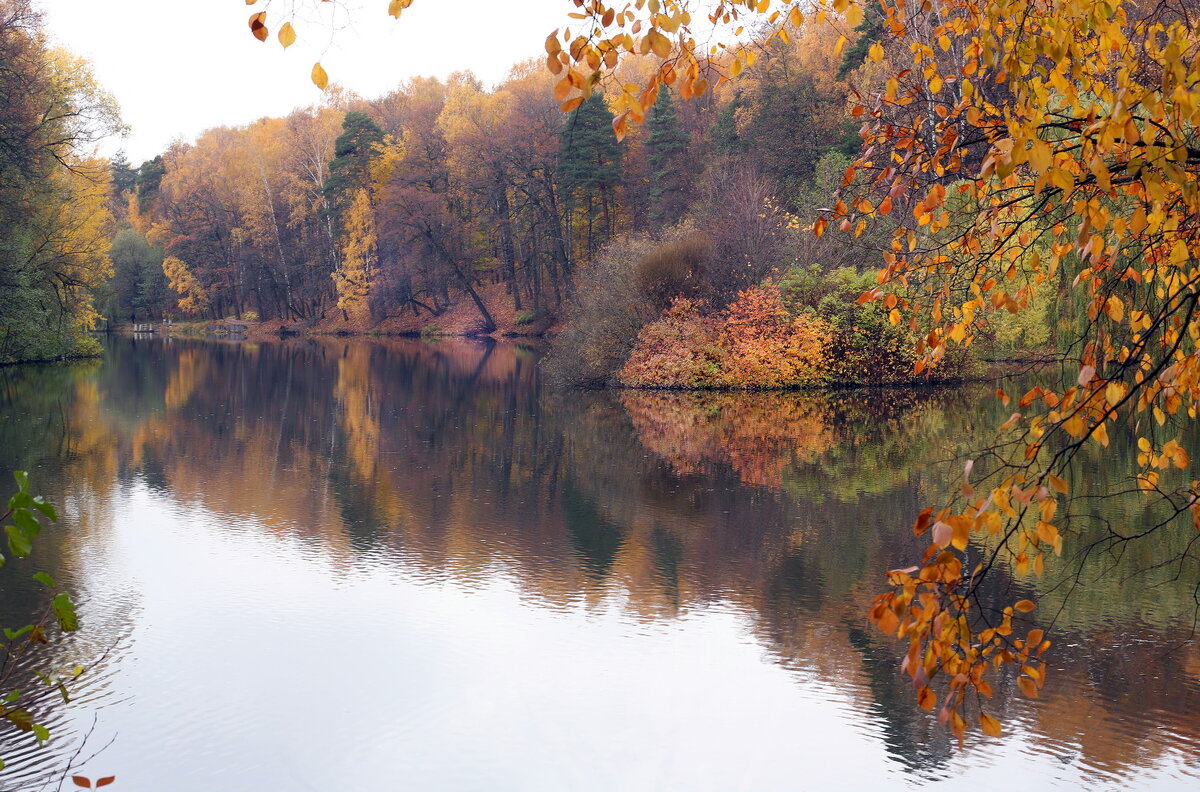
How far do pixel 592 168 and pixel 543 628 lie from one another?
46.7 m

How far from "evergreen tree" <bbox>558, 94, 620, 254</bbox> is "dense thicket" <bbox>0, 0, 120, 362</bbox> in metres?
21.3

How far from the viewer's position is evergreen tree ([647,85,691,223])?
162 feet

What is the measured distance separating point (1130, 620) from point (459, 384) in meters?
23.0

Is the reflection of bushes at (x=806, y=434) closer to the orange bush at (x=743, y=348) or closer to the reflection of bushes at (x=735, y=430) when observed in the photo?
the reflection of bushes at (x=735, y=430)

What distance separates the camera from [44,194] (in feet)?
104

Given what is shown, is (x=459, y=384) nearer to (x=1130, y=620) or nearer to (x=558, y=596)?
(x=558, y=596)

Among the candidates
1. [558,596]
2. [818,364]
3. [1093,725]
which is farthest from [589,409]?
[1093,725]

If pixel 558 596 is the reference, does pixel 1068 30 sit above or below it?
above

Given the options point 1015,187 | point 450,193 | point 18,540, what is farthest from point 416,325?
point 18,540

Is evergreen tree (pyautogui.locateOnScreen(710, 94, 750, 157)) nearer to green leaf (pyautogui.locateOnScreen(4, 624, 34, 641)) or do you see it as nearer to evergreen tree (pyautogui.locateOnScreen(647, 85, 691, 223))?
evergreen tree (pyautogui.locateOnScreen(647, 85, 691, 223))

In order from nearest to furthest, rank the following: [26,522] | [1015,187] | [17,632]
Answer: [26,522]
[17,632]
[1015,187]

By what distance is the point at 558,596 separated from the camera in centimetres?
898

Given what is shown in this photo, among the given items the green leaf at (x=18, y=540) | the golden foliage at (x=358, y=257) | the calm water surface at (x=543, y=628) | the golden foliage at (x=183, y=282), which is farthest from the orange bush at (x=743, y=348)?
the golden foliage at (x=183, y=282)

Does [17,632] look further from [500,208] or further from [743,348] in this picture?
[500,208]
